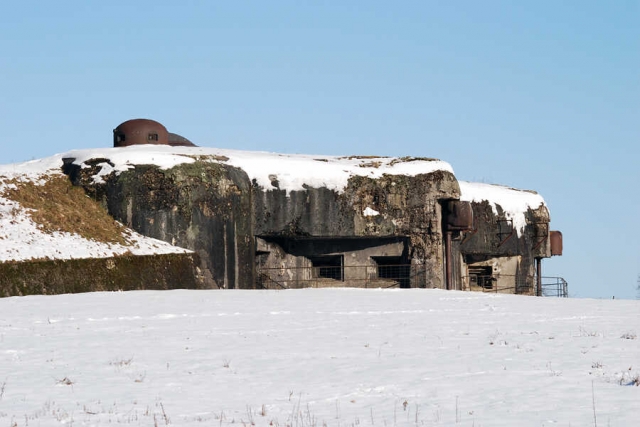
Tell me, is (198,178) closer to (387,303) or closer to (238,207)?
(238,207)

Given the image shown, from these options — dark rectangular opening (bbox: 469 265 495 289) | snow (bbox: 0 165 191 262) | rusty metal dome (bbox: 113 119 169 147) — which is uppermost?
rusty metal dome (bbox: 113 119 169 147)

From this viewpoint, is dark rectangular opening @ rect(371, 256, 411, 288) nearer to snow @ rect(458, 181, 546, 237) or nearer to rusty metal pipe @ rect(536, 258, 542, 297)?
snow @ rect(458, 181, 546, 237)

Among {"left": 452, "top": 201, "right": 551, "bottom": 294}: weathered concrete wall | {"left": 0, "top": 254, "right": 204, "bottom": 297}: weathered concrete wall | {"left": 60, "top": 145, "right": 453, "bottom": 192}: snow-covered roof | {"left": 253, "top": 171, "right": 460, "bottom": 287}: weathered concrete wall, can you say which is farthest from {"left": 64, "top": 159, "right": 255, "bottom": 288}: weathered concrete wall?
{"left": 452, "top": 201, "right": 551, "bottom": 294}: weathered concrete wall

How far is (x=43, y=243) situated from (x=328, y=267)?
46.9ft

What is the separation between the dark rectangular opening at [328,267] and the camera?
40.8 meters

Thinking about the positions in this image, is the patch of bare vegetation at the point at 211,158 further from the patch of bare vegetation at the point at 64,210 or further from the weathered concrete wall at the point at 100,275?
the weathered concrete wall at the point at 100,275

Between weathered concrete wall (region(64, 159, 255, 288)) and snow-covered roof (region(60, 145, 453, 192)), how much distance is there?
0.57m

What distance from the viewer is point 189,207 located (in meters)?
35.8

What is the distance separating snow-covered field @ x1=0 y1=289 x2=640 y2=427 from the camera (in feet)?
39.3

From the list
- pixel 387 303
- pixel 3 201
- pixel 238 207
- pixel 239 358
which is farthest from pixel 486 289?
pixel 239 358

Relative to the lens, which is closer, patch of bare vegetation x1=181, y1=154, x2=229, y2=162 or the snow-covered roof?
the snow-covered roof

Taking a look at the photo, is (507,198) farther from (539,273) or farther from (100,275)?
(100,275)

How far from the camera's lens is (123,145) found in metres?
44.5

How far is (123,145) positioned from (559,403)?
35.1m
